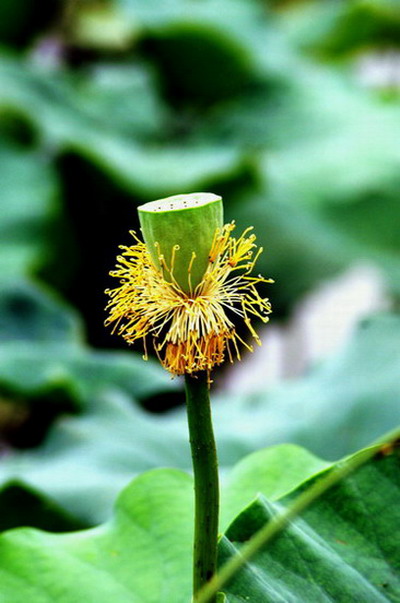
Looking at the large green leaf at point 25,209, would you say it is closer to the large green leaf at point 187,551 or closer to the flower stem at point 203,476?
the large green leaf at point 187,551

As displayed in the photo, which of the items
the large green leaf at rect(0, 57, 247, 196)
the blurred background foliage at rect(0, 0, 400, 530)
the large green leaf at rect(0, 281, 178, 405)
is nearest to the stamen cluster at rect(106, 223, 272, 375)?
the blurred background foliage at rect(0, 0, 400, 530)

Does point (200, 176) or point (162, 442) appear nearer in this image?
point (162, 442)

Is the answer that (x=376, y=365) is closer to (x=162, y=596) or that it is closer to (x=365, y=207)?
(x=162, y=596)

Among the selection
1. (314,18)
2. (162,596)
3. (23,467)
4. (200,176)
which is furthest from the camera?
(314,18)

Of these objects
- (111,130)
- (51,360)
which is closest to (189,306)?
(51,360)

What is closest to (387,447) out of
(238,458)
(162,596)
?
(162,596)

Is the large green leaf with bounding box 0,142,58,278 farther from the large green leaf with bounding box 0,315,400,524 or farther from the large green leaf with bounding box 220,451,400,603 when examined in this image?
the large green leaf with bounding box 220,451,400,603

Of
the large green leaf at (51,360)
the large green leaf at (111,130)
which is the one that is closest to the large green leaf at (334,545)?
the large green leaf at (51,360)
